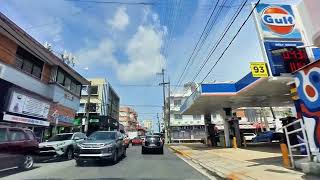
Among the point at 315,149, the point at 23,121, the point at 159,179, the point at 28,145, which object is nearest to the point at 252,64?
the point at 315,149

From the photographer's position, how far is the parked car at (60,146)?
1716 centimetres

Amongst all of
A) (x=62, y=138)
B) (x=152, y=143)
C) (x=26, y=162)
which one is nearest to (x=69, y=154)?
(x=62, y=138)

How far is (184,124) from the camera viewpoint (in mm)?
63875

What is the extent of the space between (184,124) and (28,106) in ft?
146

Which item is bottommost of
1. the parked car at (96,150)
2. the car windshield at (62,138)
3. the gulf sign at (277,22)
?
the parked car at (96,150)

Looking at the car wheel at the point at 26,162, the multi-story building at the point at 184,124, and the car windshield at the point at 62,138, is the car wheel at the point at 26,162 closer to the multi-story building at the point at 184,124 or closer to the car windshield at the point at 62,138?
the car windshield at the point at 62,138

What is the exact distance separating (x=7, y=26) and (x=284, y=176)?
17721mm

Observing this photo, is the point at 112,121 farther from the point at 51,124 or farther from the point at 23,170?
the point at 23,170

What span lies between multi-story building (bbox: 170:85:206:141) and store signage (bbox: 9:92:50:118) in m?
35.5

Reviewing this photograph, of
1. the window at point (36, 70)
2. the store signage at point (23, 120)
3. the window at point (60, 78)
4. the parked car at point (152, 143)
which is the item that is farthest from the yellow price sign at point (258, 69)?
the window at point (60, 78)

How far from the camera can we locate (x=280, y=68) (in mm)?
14367

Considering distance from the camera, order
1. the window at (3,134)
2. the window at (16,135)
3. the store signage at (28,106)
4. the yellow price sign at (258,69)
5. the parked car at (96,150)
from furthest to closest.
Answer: the store signage at (28,106) < the yellow price sign at (258,69) < the parked car at (96,150) < the window at (16,135) < the window at (3,134)

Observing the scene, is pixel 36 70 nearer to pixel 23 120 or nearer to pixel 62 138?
pixel 23 120

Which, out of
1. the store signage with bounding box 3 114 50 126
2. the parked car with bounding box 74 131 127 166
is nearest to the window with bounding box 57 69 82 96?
the store signage with bounding box 3 114 50 126
